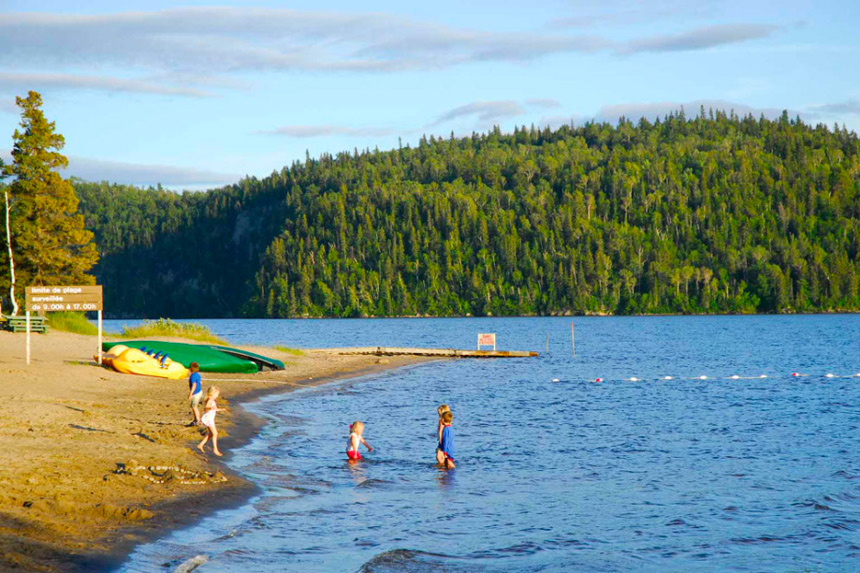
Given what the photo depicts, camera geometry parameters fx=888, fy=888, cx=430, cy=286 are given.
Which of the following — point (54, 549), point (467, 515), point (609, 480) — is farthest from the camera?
point (609, 480)

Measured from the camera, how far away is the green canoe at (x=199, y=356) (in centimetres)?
3833

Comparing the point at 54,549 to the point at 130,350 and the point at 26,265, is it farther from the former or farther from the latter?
the point at 26,265

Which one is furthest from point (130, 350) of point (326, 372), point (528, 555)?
point (528, 555)

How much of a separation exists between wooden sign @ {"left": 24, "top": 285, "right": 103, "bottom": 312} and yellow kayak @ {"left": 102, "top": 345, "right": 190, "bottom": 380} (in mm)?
2242

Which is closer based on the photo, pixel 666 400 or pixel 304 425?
pixel 304 425

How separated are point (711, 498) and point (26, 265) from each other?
47.5 meters

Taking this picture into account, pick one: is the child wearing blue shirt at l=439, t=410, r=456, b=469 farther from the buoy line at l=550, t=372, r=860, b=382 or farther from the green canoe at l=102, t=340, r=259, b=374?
the buoy line at l=550, t=372, r=860, b=382

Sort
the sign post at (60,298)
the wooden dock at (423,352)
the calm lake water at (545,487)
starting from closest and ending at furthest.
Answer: the calm lake water at (545,487), the sign post at (60,298), the wooden dock at (423,352)

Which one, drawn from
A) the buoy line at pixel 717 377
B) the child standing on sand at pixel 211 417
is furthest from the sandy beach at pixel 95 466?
the buoy line at pixel 717 377

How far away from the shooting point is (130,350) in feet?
119

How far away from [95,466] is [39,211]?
140ft

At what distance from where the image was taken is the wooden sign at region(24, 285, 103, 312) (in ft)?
112

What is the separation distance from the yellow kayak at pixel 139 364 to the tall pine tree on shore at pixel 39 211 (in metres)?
20.3

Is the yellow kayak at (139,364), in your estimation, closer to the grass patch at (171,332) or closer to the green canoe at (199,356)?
the green canoe at (199,356)
